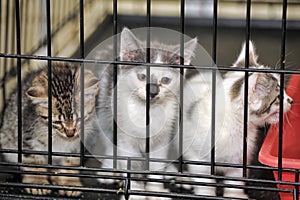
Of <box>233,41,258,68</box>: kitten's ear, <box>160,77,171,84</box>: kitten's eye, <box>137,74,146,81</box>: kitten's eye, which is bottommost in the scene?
<box>160,77,171,84</box>: kitten's eye

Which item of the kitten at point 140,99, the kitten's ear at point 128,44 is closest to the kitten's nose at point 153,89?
the kitten at point 140,99

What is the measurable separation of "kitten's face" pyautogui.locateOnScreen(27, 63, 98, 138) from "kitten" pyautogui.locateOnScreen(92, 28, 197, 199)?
55 mm

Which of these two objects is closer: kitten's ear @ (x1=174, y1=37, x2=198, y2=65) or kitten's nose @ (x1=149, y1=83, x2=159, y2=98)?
kitten's nose @ (x1=149, y1=83, x2=159, y2=98)

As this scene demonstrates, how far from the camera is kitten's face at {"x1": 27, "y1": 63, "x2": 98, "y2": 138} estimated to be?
1867mm

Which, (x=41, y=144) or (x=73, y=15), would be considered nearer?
(x=41, y=144)

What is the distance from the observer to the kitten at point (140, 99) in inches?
73.8

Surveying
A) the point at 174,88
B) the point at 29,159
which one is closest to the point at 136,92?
the point at 174,88

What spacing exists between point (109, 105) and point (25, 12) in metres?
0.41

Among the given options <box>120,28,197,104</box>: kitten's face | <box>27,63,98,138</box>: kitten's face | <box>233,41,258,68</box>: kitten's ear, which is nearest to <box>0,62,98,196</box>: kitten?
<box>27,63,98,138</box>: kitten's face

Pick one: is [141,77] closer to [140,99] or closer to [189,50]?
[140,99]

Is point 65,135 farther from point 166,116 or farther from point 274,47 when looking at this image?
point 274,47

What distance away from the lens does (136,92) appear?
187 centimetres

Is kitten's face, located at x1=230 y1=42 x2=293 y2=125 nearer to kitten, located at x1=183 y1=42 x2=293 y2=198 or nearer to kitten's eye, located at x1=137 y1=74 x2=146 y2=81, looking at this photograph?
kitten, located at x1=183 y1=42 x2=293 y2=198

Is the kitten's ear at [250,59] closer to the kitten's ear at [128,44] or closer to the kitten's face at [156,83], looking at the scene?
the kitten's face at [156,83]
